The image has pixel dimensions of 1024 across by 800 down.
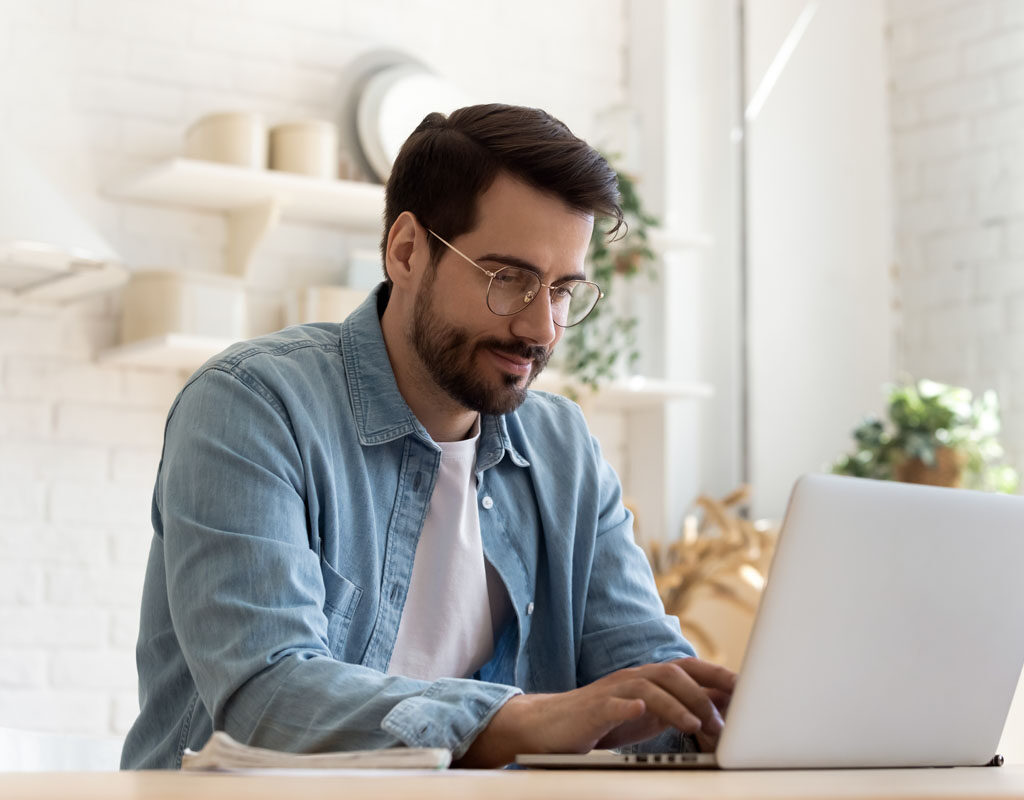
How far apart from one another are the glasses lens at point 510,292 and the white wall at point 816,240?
2157 mm

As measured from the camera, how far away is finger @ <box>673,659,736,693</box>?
3.56ft

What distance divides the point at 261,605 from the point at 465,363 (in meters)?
0.48

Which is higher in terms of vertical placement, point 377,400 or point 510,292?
point 510,292

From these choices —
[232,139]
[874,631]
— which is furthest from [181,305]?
[874,631]

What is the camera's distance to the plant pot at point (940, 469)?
123 inches

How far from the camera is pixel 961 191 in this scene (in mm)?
3684

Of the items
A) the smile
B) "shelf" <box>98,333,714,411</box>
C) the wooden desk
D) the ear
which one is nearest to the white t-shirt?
the smile

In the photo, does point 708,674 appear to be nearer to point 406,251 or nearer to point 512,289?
point 512,289

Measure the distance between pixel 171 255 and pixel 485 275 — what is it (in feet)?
5.22

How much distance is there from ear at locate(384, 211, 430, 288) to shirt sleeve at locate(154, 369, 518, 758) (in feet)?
1.10

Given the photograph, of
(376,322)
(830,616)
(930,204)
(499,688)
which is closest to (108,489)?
(376,322)

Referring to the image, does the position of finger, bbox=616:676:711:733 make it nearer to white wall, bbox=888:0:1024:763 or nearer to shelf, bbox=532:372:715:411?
shelf, bbox=532:372:715:411

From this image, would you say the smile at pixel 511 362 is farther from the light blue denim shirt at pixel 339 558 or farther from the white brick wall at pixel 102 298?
the white brick wall at pixel 102 298

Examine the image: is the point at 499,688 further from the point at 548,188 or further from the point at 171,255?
the point at 171,255
